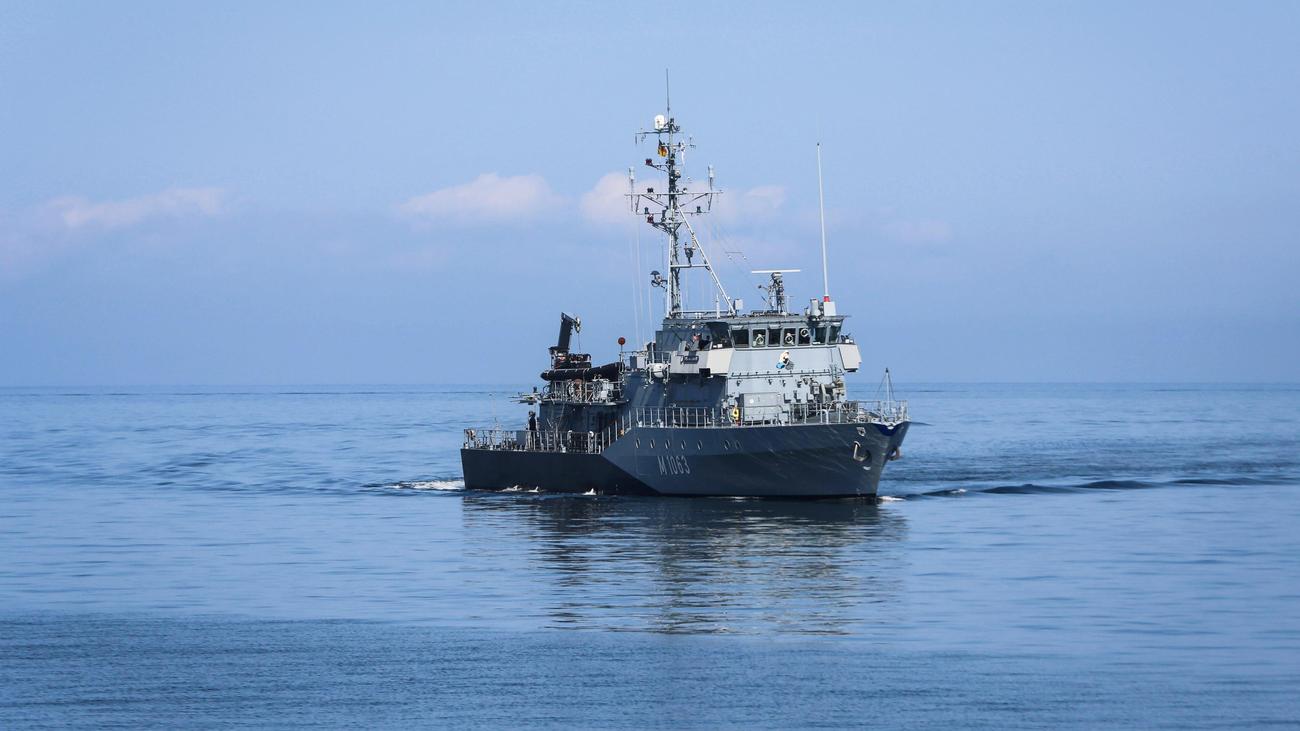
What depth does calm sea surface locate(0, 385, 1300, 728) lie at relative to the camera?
27.9 metres

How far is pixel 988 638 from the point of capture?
3266 cm

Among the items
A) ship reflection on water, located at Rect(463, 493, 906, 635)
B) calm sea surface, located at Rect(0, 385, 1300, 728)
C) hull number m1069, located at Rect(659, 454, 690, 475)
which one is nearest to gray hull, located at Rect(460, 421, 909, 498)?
hull number m1069, located at Rect(659, 454, 690, 475)

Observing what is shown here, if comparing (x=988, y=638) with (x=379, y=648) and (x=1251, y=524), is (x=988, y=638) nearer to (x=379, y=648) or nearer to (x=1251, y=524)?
(x=379, y=648)

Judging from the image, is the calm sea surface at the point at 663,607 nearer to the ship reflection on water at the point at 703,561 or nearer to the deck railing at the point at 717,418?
the ship reflection on water at the point at 703,561

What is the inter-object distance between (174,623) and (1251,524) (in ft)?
119

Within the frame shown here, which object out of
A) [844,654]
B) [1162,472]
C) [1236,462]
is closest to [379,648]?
[844,654]

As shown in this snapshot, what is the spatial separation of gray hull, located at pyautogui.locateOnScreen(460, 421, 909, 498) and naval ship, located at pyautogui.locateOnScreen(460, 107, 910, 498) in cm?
5

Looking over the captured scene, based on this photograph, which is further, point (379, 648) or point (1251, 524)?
point (1251, 524)

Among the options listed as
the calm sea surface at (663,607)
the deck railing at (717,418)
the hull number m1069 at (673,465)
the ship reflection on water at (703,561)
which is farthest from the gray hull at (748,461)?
the calm sea surface at (663,607)

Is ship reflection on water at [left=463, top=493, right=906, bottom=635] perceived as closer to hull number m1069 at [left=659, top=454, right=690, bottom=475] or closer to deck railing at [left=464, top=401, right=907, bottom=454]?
hull number m1069 at [left=659, top=454, right=690, bottom=475]

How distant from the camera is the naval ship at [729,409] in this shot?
57.1m

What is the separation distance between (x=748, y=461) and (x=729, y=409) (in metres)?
2.16

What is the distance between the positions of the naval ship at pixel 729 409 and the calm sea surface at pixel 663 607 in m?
1.46

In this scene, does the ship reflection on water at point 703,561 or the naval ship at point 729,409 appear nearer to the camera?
the ship reflection on water at point 703,561
